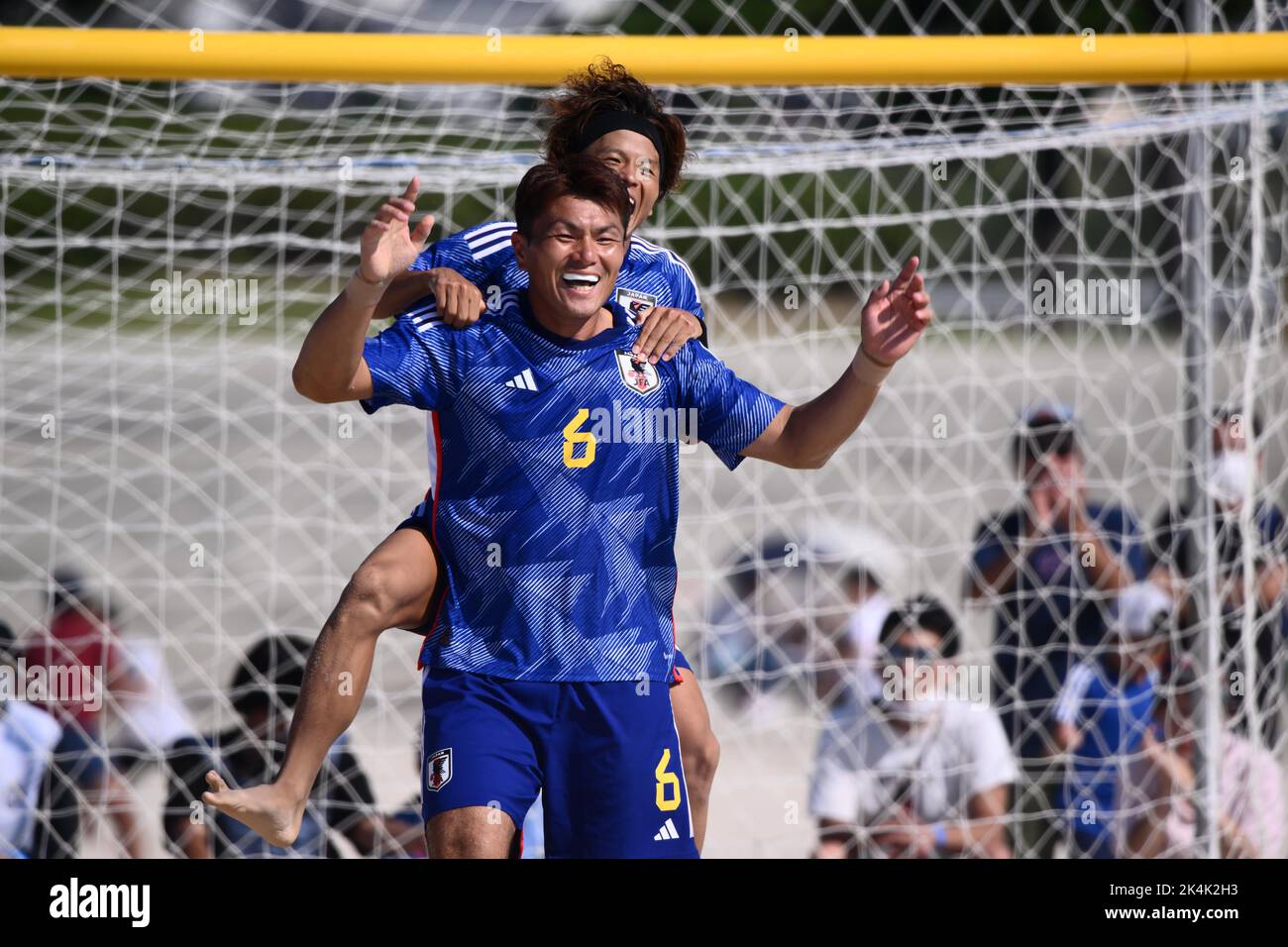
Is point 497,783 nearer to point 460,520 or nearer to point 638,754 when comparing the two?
point 638,754

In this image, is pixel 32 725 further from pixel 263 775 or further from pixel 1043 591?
pixel 1043 591

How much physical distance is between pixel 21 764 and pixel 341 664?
95.1 inches

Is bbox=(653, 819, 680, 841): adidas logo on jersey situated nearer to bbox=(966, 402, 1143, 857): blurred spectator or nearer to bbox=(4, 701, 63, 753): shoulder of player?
bbox=(966, 402, 1143, 857): blurred spectator

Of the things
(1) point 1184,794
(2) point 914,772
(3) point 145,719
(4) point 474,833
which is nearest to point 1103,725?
(1) point 1184,794

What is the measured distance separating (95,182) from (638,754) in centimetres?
312

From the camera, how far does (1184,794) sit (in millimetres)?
4828

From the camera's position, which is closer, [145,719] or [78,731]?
→ [78,731]

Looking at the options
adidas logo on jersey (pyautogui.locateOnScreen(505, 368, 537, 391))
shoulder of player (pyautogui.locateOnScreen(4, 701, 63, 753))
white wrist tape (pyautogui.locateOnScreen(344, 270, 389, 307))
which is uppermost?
white wrist tape (pyautogui.locateOnScreen(344, 270, 389, 307))

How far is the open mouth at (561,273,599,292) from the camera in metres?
2.69

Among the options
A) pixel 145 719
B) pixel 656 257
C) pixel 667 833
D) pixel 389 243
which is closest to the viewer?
pixel 389 243

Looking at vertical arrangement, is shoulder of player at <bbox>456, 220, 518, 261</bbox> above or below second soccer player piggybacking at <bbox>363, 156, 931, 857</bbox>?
above

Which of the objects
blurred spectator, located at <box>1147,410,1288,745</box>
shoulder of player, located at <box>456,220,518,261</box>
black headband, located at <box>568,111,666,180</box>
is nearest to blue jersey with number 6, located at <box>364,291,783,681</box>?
shoulder of player, located at <box>456,220,518,261</box>

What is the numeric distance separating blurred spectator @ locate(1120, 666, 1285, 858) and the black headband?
2.80 metres

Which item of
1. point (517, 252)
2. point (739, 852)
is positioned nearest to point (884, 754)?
point (739, 852)
